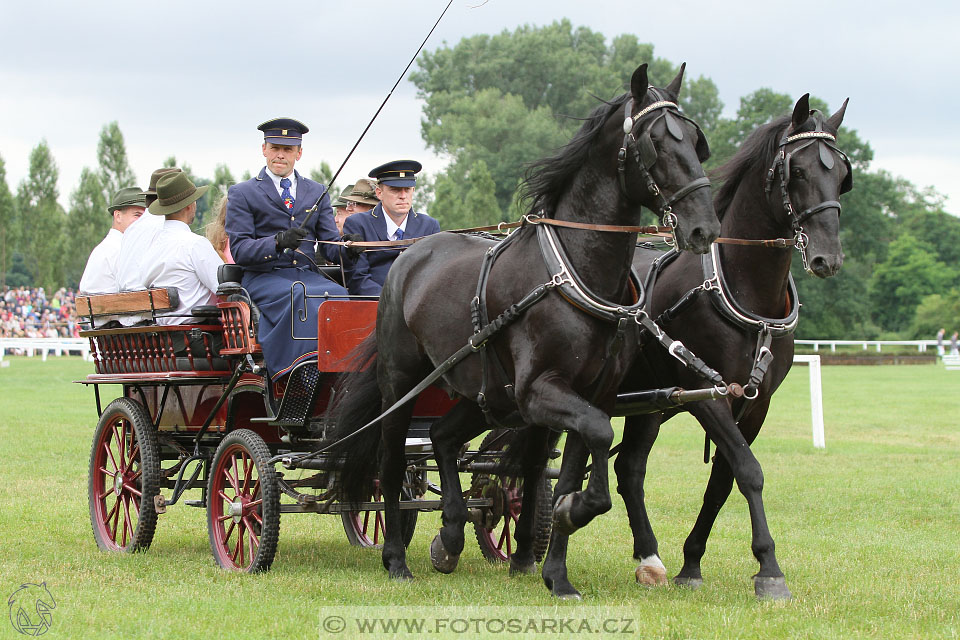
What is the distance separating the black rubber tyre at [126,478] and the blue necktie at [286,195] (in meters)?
1.68

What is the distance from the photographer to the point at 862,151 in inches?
2302

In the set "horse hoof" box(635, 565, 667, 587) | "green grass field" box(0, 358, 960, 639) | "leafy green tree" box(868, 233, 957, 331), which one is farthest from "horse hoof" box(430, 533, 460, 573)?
"leafy green tree" box(868, 233, 957, 331)

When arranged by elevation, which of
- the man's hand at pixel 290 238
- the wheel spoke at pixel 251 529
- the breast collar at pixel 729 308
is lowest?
the wheel spoke at pixel 251 529

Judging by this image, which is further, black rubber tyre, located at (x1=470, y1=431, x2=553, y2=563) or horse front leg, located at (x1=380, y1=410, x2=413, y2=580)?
black rubber tyre, located at (x1=470, y1=431, x2=553, y2=563)

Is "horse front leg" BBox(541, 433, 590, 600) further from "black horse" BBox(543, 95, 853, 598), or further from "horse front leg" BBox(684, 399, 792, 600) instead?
"horse front leg" BBox(684, 399, 792, 600)

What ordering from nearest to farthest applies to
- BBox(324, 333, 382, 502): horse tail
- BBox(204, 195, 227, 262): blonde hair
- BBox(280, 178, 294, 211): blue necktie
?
BBox(324, 333, 382, 502): horse tail, BBox(280, 178, 294, 211): blue necktie, BBox(204, 195, 227, 262): blonde hair

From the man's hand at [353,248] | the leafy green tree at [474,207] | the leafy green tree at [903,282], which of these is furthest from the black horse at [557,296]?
the leafy green tree at [903,282]

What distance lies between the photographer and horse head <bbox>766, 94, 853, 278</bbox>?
226 inches

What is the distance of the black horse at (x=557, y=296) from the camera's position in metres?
5.25

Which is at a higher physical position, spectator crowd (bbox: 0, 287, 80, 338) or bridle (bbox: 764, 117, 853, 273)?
bridle (bbox: 764, 117, 853, 273)

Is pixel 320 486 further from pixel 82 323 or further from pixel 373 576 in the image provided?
pixel 82 323

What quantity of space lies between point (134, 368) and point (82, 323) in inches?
28.6

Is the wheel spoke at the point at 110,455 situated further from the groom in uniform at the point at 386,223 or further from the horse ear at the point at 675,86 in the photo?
the horse ear at the point at 675,86

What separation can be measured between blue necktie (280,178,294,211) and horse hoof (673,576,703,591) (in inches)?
133
